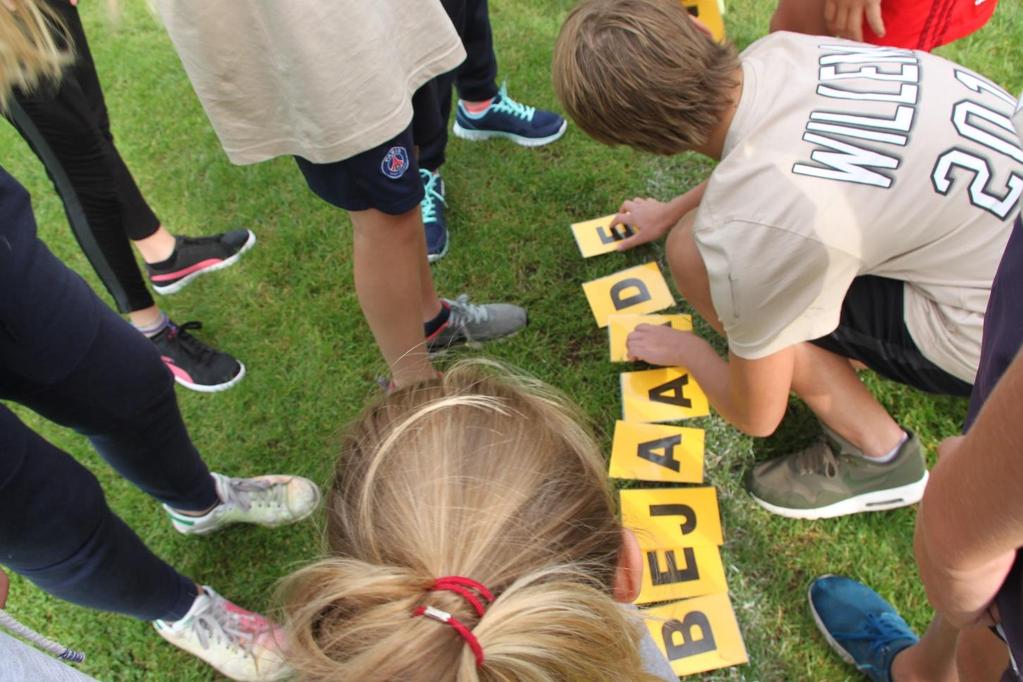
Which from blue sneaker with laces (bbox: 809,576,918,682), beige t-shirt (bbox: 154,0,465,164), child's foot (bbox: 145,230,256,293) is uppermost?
beige t-shirt (bbox: 154,0,465,164)

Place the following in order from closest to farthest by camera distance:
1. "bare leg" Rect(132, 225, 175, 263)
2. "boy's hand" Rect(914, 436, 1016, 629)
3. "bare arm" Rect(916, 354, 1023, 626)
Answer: "bare arm" Rect(916, 354, 1023, 626) < "boy's hand" Rect(914, 436, 1016, 629) < "bare leg" Rect(132, 225, 175, 263)

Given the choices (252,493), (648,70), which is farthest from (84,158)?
(648,70)

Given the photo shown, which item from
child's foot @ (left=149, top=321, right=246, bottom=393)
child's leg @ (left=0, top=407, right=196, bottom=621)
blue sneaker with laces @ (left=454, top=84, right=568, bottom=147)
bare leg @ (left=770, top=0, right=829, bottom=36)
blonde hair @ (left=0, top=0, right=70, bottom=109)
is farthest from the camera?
blue sneaker with laces @ (left=454, top=84, right=568, bottom=147)

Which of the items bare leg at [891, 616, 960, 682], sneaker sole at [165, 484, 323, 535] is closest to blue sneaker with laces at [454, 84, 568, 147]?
sneaker sole at [165, 484, 323, 535]

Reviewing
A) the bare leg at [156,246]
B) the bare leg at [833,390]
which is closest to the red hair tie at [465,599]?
the bare leg at [833,390]

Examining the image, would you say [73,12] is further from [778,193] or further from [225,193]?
[778,193]

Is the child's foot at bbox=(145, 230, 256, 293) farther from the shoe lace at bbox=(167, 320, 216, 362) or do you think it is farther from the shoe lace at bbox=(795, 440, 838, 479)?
the shoe lace at bbox=(795, 440, 838, 479)

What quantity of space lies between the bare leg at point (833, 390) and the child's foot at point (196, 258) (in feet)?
5.06

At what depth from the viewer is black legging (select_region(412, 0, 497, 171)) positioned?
2005 millimetres

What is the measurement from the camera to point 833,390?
63.8 inches

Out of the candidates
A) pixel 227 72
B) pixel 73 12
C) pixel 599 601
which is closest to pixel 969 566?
pixel 599 601

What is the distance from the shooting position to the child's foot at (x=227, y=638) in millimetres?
1528

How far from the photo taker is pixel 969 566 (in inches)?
27.5

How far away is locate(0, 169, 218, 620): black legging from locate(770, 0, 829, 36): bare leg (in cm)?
183
